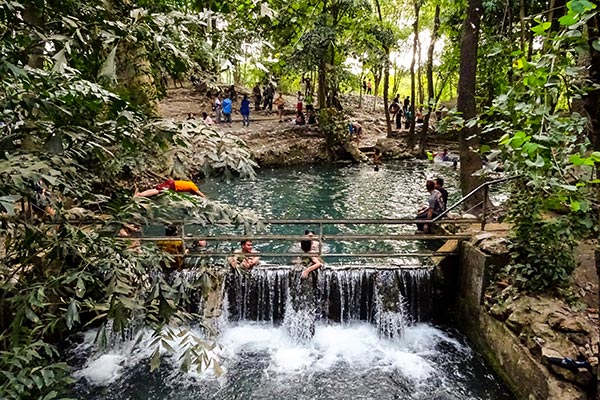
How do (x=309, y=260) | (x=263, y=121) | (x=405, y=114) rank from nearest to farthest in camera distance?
(x=309, y=260) < (x=263, y=121) < (x=405, y=114)

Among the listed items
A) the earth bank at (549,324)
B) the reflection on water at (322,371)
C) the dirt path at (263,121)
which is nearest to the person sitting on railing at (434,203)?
the earth bank at (549,324)

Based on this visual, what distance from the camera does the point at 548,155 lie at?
2957mm

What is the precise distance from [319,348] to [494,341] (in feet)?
8.70

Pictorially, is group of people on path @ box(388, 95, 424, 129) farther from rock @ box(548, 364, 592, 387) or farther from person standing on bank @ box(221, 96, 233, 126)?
rock @ box(548, 364, 592, 387)

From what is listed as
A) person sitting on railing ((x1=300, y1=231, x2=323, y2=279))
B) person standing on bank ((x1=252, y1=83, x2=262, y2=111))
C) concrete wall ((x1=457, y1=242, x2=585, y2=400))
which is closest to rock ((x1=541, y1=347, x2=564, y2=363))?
concrete wall ((x1=457, y1=242, x2=585, y2=400))

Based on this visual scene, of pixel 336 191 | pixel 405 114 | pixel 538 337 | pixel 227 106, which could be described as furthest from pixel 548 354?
pixel 405 114

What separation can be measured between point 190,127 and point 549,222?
5.38 m

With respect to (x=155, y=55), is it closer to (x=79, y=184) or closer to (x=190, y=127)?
(x=190, y=127)

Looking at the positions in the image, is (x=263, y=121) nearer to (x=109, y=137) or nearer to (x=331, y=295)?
(x=331, y=295)

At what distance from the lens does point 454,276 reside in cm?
779

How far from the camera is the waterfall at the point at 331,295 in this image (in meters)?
7.67

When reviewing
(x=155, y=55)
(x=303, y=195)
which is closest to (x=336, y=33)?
(x=303, y=195)

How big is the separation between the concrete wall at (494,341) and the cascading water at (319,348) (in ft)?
0.82

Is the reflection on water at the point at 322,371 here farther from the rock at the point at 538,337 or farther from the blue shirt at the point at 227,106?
the blue shirt at the point at 227,106
